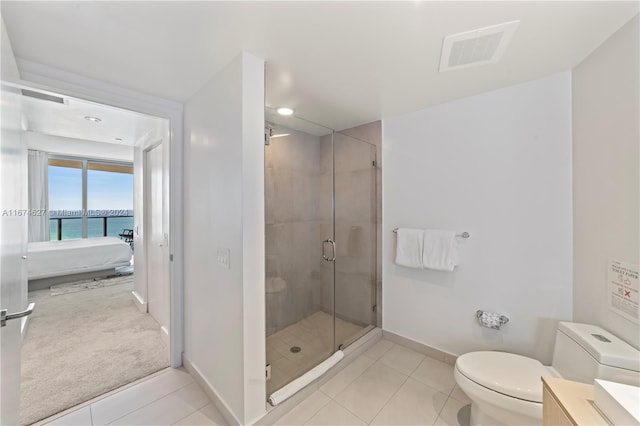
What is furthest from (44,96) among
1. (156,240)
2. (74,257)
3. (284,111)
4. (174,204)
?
(74,257)

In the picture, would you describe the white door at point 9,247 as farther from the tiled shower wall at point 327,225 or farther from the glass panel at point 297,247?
the tiled shower wall at point 327,225

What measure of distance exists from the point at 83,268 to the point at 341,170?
195 inches

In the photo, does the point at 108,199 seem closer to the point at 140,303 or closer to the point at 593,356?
the point at 140,303

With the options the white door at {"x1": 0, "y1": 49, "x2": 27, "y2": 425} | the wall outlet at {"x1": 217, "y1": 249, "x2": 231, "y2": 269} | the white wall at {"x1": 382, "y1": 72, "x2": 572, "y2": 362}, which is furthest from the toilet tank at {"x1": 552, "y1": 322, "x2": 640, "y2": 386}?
the white door at {"x1": 0, "y1": 49, "x2": 27, "y2": 425}

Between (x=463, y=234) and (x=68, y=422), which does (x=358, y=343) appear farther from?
(x=68, y=422)

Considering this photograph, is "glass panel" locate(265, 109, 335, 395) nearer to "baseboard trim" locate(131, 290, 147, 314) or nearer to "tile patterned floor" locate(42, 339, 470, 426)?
"tile patterned floor" locate(42, 339, 470, 426)

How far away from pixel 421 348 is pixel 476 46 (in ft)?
7.89

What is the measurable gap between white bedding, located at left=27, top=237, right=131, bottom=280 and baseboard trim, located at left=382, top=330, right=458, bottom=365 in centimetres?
510

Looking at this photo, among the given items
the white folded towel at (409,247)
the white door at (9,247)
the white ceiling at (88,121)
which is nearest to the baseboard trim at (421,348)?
the white folded towel at (409,247)

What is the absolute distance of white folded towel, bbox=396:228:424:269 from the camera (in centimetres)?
226

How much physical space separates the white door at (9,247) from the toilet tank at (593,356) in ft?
8.45

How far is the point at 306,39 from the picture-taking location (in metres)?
1.32

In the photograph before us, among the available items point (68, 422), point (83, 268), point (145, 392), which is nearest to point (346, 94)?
point (145, 392)

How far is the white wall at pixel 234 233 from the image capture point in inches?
57.0
